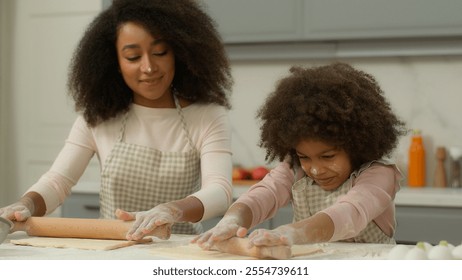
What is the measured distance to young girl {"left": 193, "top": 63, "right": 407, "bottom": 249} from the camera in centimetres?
135

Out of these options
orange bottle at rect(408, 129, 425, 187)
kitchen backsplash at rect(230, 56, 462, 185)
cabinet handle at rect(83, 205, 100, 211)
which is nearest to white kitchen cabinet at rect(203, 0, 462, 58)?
kitchen backsplash at rect(230, 56, 462, 185)

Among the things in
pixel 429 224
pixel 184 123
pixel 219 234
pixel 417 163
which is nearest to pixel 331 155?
pixel 219 234

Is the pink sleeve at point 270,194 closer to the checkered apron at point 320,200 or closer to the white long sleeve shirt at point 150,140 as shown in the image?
the checkered apron at point 320,200

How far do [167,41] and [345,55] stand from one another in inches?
48.9

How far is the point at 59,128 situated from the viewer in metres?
3.55

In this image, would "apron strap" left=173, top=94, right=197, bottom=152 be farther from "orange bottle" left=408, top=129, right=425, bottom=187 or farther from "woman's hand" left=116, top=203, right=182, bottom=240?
"orange bottle" left=408, top=129, right=425, bottom=187

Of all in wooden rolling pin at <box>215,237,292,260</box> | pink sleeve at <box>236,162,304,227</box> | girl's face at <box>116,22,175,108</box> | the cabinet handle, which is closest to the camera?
wooden rolling pin at <box>215,237,292,260</box>

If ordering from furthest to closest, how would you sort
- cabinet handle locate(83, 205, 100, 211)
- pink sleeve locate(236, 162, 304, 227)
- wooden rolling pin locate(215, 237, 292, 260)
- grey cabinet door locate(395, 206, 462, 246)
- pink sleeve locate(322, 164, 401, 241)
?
cabinet handle locate(83, 205, 100, 211) < grey cabinet door locate(395, 206, 462, 246) < pink sleeve locate(236, 162, 304, 227) < pink sleeve locate(322, 164, 401, 241) < wooden rolling pin locate(215, 237, 292, 260)

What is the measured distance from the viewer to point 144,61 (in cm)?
164

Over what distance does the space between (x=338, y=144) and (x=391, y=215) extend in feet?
0.74

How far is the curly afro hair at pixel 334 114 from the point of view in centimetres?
138

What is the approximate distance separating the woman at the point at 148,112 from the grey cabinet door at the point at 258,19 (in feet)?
3.26

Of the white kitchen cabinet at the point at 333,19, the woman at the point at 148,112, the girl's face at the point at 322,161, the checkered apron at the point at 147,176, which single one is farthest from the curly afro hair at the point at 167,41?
the white kitchen cabinet at the point at 333,19
